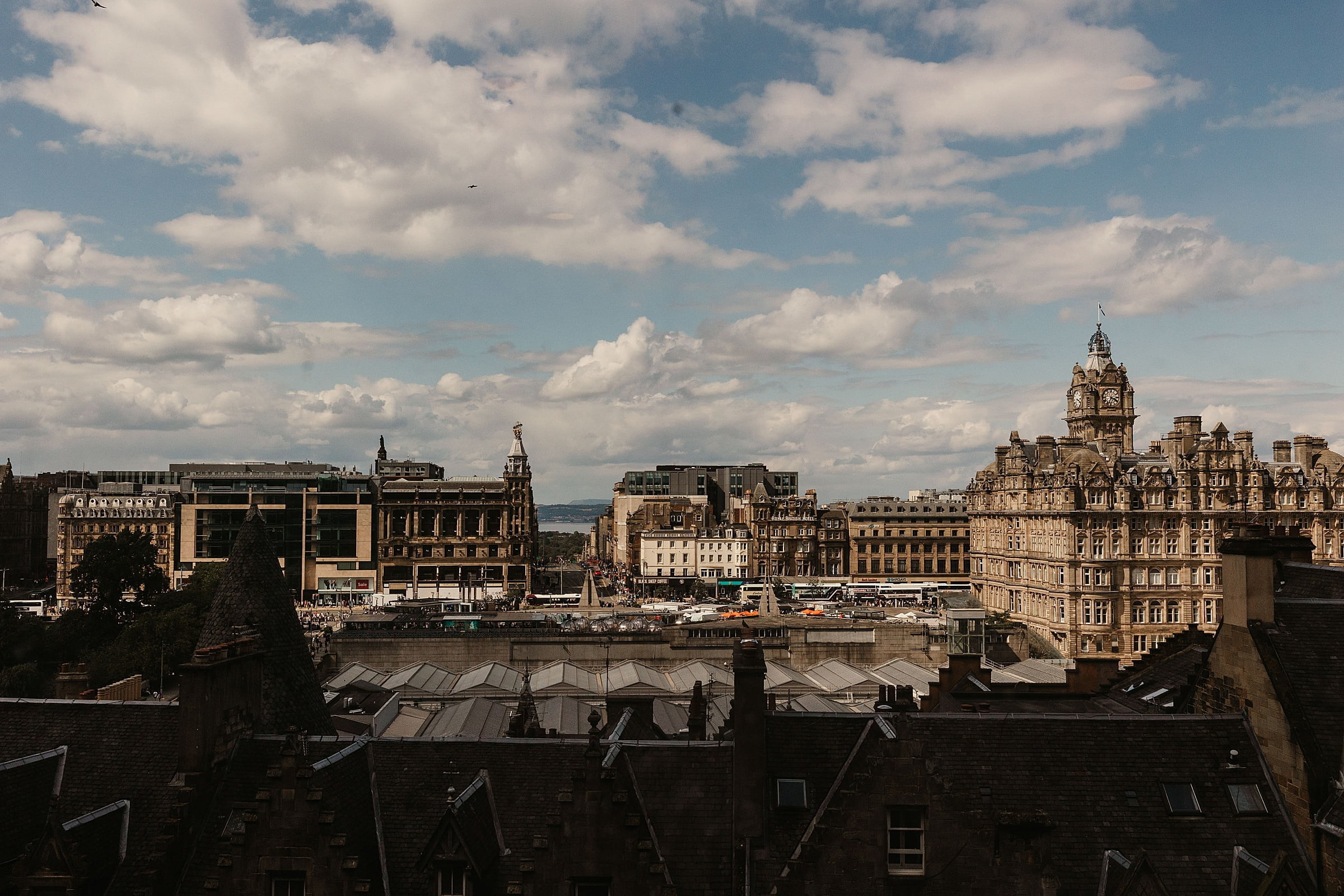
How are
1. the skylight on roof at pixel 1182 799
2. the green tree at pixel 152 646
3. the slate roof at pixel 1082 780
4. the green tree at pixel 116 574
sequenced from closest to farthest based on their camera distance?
the slate roof at pixel 1082 780 < the skylight on roof at pixel 1182 799 < the green tree at pixel 152 646 < the green tree at pixel 116 574

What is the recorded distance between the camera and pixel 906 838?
15188mm

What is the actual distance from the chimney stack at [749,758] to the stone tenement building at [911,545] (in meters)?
152

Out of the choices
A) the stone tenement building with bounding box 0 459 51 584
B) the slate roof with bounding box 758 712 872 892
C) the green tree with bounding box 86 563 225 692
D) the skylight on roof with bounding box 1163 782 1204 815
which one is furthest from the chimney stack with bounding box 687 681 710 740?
the stone tenement building with bounding box 0 459 51 584

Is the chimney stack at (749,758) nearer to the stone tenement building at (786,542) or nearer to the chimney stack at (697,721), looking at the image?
the chimney stack at (697,721)

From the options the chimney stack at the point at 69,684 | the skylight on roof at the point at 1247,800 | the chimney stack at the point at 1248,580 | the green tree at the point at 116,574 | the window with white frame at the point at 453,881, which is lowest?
the green tree at the point at 116,574

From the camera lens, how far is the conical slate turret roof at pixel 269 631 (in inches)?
778

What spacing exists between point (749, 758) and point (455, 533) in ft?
495

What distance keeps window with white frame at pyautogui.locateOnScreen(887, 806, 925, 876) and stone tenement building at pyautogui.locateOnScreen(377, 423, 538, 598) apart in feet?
477

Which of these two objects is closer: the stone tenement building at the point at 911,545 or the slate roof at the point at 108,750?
the slate roof at the point at 108,750

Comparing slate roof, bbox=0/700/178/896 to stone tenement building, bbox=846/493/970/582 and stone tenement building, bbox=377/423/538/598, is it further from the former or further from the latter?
stone tenement building, bbox=846/493/970/582

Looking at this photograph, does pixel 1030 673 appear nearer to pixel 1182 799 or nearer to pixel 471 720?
pixel 471 720

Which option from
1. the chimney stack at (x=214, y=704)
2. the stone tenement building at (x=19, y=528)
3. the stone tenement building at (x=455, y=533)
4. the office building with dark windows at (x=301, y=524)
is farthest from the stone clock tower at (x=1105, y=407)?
the stone tenement building at (x=19, y=528)

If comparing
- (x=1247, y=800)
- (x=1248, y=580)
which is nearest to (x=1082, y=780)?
(x=1247, y=800)

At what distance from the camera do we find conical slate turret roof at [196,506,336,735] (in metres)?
19.8
